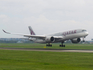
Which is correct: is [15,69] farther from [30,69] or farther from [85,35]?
[85,35]

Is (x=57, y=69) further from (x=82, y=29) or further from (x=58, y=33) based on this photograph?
(x=58, y=33)

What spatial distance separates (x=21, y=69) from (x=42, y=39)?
180 ft

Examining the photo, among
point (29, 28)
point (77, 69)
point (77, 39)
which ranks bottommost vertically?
point (77, 69)

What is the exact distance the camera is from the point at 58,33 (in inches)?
2672

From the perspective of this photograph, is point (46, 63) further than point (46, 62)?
No

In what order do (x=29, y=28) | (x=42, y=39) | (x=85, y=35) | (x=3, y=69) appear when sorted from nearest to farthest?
(x=3, y=69) < (x=85, y=35) < (x=42, y=39) < (x=29, y=28)

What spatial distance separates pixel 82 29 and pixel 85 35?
82.1 inches

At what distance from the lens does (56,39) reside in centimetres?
6631

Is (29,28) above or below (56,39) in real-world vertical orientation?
above

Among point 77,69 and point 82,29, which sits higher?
point 82,29

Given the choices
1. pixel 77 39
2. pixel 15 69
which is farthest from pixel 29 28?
pixel 15 69

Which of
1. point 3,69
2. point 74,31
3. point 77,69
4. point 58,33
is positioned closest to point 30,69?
point 3,69

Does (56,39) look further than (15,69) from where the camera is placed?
Yes

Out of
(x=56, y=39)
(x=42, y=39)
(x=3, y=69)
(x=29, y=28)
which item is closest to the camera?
(x=3, y=69)
